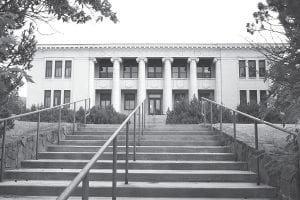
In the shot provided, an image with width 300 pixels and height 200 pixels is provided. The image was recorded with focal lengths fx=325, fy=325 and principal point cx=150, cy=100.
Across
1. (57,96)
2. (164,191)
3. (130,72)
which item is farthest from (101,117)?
(130,72)

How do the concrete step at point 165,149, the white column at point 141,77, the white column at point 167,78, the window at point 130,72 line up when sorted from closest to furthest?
the concrete step at point 165,149 < the white column at point 167,78 < the white column at point 141,77 < the window at point 130,72

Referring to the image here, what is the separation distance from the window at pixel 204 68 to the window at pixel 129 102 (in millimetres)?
7534

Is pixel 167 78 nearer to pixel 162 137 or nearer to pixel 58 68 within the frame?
pixel 58 68

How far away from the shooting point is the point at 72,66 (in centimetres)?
3322

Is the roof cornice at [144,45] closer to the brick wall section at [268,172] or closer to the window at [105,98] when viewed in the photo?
the window at [105,98]

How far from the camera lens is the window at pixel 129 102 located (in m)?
34.8

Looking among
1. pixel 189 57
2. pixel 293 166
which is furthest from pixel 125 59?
pixel 293 166

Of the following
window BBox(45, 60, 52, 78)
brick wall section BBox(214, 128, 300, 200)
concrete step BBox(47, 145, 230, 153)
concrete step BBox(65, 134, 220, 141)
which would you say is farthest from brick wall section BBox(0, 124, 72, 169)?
window BBox(45, 60, 52, 78)

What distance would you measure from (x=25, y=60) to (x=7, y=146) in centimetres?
197

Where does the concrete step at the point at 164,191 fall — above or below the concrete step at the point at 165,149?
below

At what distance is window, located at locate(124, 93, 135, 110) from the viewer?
34750 mm

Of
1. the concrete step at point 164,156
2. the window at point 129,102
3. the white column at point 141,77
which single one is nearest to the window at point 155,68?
the white column at point 141,77

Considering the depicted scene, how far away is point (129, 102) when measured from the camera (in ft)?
115

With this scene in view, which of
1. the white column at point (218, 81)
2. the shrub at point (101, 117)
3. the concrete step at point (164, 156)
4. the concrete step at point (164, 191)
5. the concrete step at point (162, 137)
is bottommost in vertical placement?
the concrete step at point (164, 191)
